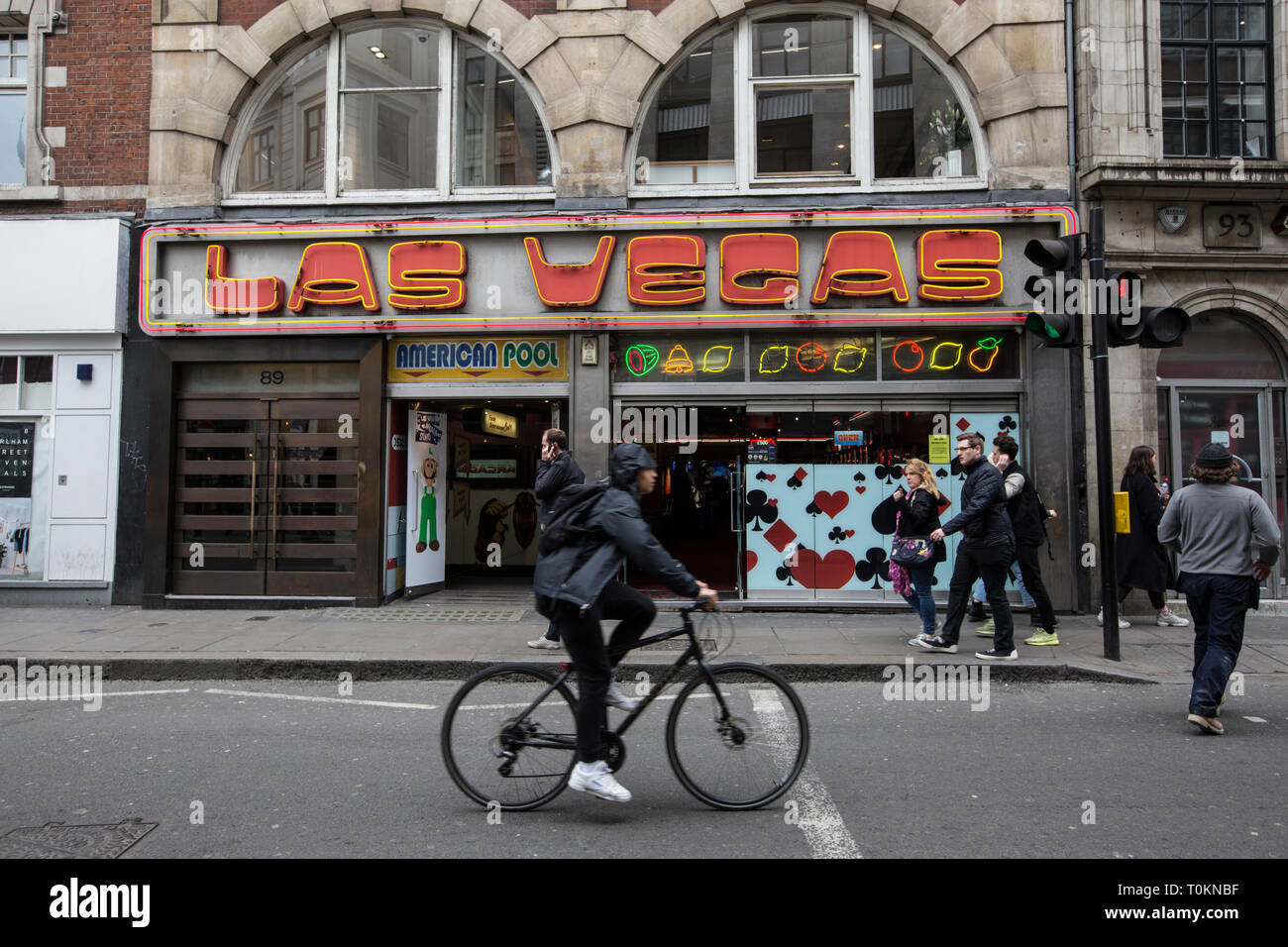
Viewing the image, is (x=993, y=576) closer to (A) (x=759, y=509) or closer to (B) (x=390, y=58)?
(A) (x=759, y=509)

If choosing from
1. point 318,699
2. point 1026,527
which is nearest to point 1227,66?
point 1026,527

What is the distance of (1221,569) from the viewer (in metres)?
5.65

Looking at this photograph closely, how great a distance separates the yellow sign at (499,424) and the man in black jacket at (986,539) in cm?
707

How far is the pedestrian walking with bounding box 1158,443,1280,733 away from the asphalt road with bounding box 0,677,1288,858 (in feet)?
1.17

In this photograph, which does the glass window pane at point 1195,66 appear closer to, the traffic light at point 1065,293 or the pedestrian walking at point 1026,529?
the traffic light at point 1065,293

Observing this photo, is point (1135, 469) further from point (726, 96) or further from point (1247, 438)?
point (726, 96)

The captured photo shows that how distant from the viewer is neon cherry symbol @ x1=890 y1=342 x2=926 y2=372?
10.5 meters

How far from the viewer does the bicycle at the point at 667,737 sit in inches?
167

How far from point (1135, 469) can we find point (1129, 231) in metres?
3.06

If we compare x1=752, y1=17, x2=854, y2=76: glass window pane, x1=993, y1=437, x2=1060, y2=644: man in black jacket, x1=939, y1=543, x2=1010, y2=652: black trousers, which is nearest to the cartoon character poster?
x1=752, y1=17, x2=854, y2=76: glass window pane

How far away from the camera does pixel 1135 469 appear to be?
936 centimetres

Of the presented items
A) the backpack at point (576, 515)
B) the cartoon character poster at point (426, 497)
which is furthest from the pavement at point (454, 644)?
the backpack at point (576, 515)

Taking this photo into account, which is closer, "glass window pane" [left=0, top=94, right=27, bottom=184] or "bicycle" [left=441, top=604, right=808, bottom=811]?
"bicycle" [left=441, top=604, right=808, bottom=811]

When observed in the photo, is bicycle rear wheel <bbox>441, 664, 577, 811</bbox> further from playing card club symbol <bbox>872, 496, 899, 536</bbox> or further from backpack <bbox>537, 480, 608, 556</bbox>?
playing card club symbol <bbox>872, 496, 899, 536</bbox>
